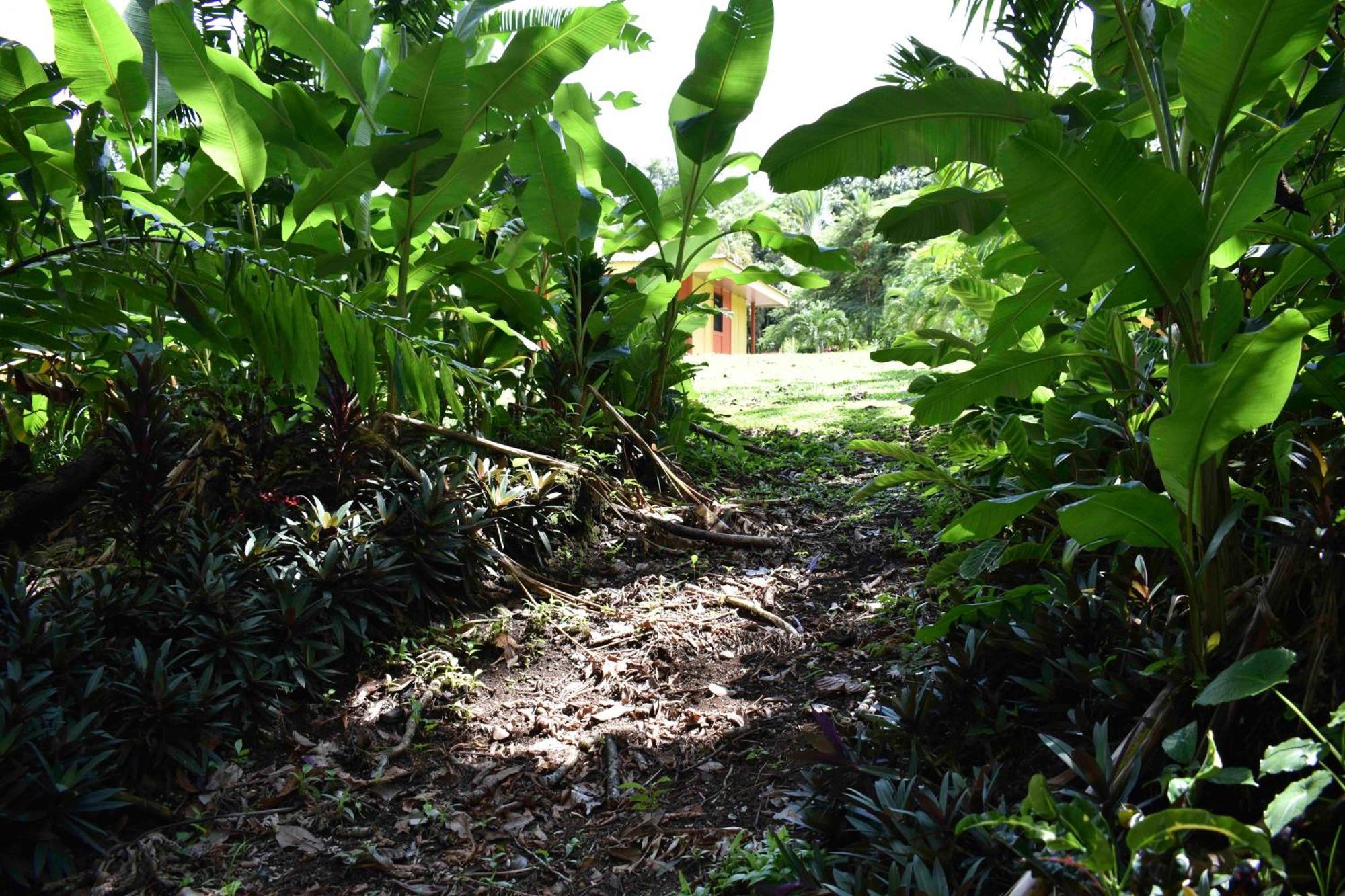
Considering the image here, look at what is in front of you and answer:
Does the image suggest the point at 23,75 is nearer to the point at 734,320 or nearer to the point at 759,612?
the point at 759,612

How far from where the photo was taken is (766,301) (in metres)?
27.5

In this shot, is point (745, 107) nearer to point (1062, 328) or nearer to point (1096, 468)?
point (1062, 328)

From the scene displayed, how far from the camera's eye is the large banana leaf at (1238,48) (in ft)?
5.88

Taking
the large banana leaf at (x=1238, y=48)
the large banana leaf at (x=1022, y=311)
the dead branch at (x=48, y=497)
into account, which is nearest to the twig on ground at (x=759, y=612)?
the large banana leaf at (x=1022, y=311)

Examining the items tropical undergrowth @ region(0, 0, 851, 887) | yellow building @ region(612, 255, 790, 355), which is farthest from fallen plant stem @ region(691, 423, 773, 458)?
yellow building @ region(612, 255, 790, 355)

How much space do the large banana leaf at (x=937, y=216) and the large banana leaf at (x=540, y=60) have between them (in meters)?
2.24

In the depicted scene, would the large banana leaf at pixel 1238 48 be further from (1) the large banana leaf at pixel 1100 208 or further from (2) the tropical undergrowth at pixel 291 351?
(2) the tropical undergrowth at pixel 291 351

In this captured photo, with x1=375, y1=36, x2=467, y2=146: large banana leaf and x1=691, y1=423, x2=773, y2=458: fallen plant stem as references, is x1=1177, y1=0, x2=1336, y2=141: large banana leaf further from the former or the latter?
x1=691, y1=423, x2=773, y2=458: fallen plant stem

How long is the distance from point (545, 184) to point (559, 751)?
328cm

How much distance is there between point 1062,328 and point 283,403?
3.59 m

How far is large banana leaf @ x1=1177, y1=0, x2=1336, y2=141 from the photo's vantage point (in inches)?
70.5

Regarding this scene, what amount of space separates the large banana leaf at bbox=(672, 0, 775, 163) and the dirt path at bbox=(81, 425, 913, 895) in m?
2.54

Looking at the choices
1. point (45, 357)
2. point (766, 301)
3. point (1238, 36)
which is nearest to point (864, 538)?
point (1238, 36)

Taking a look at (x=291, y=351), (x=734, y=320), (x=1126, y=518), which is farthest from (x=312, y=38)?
(x=734, y=320)
